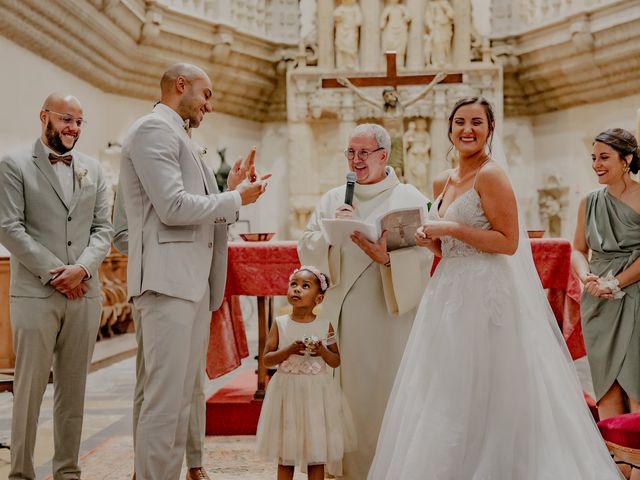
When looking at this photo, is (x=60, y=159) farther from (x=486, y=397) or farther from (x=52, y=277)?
(x=486, y=397)

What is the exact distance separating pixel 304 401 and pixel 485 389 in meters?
0.79

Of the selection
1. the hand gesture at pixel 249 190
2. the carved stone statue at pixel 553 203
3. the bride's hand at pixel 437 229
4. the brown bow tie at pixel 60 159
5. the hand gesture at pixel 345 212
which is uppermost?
the carved stone statue at pixel 553 203

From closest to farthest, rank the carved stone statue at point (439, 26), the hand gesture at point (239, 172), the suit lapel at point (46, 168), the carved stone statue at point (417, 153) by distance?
the hand gesture at point (239, 172)
the suit lapel at point (46, 168)
the carved stone statue at point (417, 153)
the carved stone statue at point (439, 26)

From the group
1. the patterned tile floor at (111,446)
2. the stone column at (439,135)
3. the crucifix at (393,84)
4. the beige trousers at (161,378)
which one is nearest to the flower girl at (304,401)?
the beige trousers at (161,378)

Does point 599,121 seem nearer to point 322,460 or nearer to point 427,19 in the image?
point 427,19

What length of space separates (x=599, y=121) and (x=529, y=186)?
4.66ft

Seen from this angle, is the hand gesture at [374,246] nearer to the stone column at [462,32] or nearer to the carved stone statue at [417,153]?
the carved stone statue at [417,153]

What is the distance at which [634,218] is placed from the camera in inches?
140

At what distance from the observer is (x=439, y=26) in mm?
10375

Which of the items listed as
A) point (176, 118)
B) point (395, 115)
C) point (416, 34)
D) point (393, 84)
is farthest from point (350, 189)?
point (416, 34)

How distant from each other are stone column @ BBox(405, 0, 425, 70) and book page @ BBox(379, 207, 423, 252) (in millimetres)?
7806

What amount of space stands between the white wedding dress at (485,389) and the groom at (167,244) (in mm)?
859

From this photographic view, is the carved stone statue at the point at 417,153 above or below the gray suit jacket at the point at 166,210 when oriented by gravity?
above

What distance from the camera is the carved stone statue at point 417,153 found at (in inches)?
393
